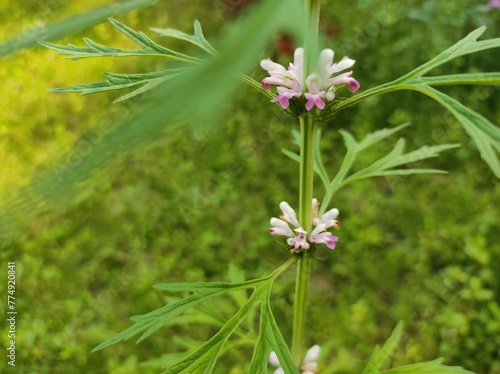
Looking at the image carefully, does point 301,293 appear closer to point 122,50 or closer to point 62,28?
point 122,50

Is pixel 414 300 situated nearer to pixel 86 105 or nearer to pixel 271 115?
pixel 271 115

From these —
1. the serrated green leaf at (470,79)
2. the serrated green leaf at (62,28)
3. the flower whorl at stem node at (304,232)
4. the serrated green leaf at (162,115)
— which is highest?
the serrated green leaf at (470,79)

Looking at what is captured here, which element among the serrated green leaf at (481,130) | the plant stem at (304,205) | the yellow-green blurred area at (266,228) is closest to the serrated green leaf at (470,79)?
the serrated green leaf at (481,130)

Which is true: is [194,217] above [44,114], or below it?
below

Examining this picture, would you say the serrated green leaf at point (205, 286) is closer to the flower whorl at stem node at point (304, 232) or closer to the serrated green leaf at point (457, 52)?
the flower whorl at stem node at point (304, 232)

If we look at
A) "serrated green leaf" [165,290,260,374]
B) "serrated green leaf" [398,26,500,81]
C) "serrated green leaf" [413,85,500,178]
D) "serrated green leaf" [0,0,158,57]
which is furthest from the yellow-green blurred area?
"serrated green leaf" [0,0,158,57]

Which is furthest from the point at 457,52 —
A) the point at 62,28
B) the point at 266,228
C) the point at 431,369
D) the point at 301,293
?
the point at 266,228

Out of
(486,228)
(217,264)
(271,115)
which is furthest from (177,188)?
(486,228)
